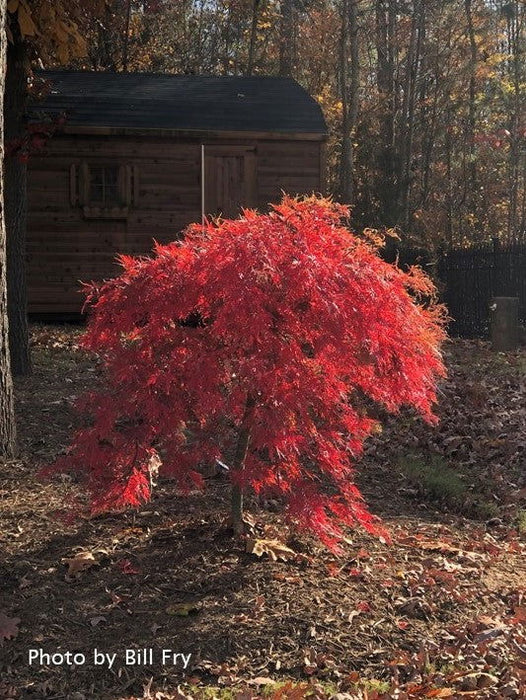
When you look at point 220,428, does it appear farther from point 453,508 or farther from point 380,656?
point 453,508

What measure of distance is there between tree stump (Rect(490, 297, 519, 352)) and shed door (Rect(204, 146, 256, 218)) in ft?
16.6

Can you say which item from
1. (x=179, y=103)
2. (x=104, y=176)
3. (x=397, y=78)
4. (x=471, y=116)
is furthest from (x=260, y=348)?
(x=397, y=78)

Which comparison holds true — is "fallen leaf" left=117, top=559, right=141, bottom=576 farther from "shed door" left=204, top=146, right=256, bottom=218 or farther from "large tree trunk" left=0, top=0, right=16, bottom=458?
"shed door" left=204, top=146, right=256, bottom=218

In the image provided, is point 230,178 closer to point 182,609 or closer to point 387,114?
point 182,609

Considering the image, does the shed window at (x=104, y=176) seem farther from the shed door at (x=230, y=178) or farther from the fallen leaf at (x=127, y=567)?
the fallen leaf at (x=127, y=567)

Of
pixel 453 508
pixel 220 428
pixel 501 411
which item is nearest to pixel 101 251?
pixel 501 411

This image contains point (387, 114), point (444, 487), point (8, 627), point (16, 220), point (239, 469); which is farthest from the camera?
point (387, 114)

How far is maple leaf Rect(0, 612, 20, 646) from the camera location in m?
4.39

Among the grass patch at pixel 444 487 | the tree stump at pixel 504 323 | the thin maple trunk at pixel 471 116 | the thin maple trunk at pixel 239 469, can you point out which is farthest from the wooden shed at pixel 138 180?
the thin maple trunk at pixel 471 116

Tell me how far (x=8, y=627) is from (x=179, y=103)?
47.6 ft

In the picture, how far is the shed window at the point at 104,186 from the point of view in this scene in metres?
16.6

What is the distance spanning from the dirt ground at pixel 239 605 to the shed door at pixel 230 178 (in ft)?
33.4

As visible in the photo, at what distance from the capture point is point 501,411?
1075cm

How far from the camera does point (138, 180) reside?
16578mm
